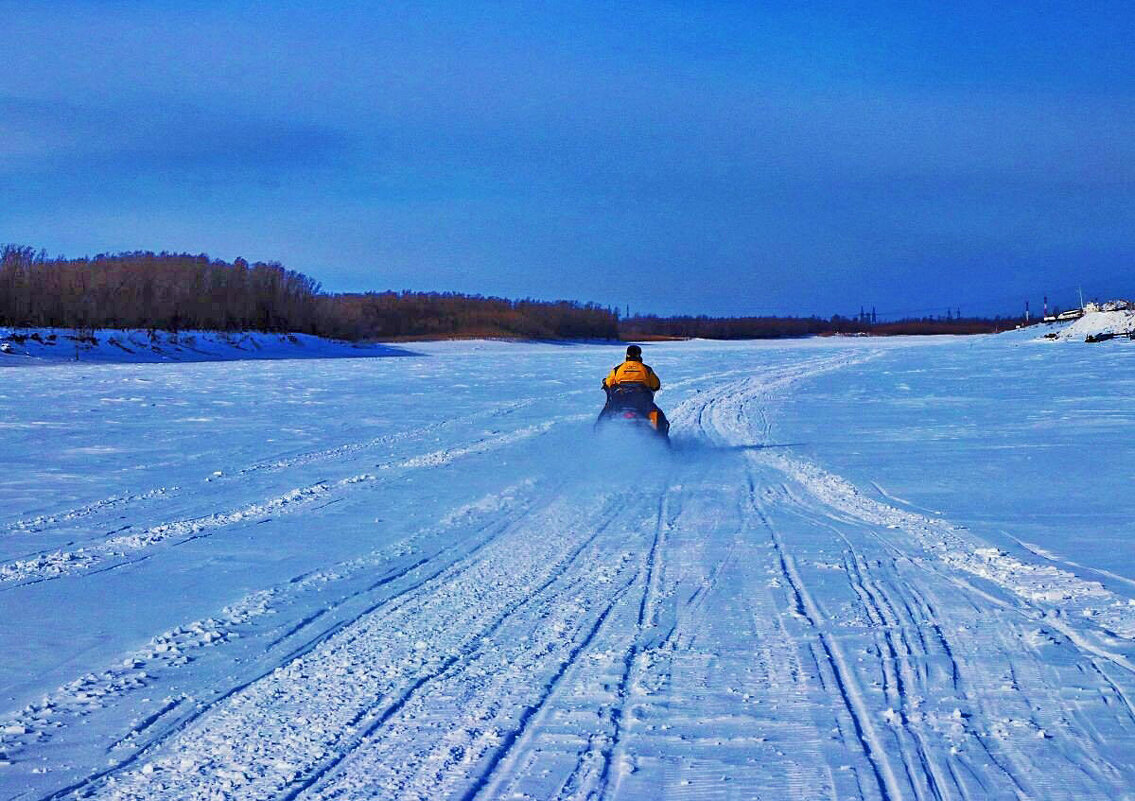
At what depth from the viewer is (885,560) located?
21.6 ft

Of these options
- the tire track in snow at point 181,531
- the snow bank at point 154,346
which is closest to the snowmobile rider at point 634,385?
the tire track in snow at point 181,531

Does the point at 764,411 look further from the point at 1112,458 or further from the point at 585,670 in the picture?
the point at 585,670

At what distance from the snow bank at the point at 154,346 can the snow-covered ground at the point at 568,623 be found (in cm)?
2848

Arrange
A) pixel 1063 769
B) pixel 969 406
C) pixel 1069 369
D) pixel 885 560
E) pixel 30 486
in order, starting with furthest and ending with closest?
pixel 1069 369
pixel 969 406
pixel 30 486
pixel 885 560
pixel 1063 769

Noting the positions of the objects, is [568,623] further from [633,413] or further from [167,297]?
[167,297]

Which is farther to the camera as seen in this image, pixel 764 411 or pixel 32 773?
pixel 764 411

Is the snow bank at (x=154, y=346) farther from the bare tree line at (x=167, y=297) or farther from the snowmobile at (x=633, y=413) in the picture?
the snowmobile at (x=633, y=413)

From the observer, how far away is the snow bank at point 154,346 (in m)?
37.6

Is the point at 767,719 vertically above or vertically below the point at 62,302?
below

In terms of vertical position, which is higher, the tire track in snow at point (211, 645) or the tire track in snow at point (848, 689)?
the tire track in snow at point (848, 689)

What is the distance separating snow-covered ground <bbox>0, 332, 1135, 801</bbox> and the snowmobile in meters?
0.25

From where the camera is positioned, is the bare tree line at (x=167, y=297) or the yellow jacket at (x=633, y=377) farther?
the bare tree line at (x=167, y=297)

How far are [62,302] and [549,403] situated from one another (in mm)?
34186

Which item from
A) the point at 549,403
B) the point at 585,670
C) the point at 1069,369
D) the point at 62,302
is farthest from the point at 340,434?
the point at 62,302
